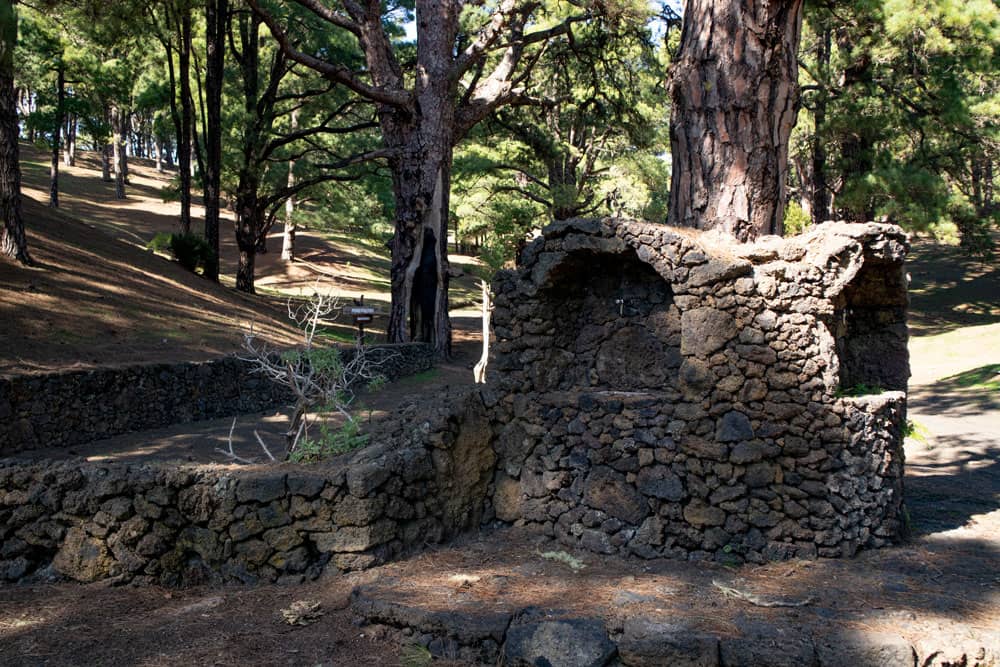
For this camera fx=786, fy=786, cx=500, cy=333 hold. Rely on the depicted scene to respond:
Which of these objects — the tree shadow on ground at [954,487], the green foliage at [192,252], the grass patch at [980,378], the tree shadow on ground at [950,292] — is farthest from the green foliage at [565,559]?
the tree shadow on ground at [950,292]

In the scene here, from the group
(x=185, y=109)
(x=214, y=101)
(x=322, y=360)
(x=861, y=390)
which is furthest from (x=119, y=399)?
(x=185, y=109)

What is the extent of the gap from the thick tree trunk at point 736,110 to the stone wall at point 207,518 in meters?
4.60

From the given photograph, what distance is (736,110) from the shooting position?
8805 mm

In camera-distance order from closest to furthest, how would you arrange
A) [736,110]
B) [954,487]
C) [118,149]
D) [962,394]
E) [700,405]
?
[700,405], [736,110], [954,487], [962,394], [118,149]

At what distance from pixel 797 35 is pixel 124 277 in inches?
561

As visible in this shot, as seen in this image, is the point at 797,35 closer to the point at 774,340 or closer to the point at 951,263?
the point at 774,340

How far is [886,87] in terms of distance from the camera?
1823 centimetres

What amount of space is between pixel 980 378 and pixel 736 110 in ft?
37.6

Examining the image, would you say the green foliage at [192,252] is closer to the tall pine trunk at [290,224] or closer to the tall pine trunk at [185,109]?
the tall pine trunk at [185,109]

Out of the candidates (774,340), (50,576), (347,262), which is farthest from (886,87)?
(347,262)

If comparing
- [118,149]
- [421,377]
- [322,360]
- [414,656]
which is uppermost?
[118,149]

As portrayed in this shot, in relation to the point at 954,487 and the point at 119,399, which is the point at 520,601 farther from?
the point at 119,399

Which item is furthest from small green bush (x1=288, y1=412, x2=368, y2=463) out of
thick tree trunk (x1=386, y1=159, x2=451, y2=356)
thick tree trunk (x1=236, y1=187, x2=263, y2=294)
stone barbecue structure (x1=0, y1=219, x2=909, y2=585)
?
thick tree trunk (x1=236, y1=187, x2=263, y2=294)

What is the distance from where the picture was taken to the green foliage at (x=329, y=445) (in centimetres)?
706
